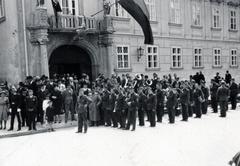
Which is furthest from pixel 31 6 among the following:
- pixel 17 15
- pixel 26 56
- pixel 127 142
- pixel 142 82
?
pixel 127 142

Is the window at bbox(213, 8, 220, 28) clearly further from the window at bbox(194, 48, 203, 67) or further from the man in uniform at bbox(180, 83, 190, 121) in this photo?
the man in uniform at bbox(180, 83, 190, 121)

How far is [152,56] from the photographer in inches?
993

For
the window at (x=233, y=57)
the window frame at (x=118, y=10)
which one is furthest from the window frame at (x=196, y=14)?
the window frame at (x=118, y=10)

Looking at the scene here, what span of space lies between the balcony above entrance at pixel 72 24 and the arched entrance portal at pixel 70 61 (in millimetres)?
1743

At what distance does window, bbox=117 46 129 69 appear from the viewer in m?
23.0

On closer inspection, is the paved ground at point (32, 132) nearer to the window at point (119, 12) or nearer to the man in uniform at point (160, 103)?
the man in uniform at point (160, 103)

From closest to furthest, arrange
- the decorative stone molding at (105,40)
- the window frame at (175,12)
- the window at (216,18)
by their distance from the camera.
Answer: the decorative stone molding at (105,40)
the window frame at (175,12)
the window at (216,18)

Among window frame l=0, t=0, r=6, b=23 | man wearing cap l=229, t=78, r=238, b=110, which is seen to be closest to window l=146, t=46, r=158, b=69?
man wearing cap l=229, t=78, r=238, b=110

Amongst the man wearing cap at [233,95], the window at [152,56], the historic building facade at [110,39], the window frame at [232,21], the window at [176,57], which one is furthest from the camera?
the window frame at [232,21]

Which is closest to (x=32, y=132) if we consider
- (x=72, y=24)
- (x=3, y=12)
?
(x=72, y=24)

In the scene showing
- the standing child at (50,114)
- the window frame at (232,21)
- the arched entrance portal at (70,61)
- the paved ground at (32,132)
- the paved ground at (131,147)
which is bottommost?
the paved ground at (131,147)

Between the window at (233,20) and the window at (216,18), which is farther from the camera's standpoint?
the window at (233,20)

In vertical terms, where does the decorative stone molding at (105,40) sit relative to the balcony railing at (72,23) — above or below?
below

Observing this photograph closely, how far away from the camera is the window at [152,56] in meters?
25.1
